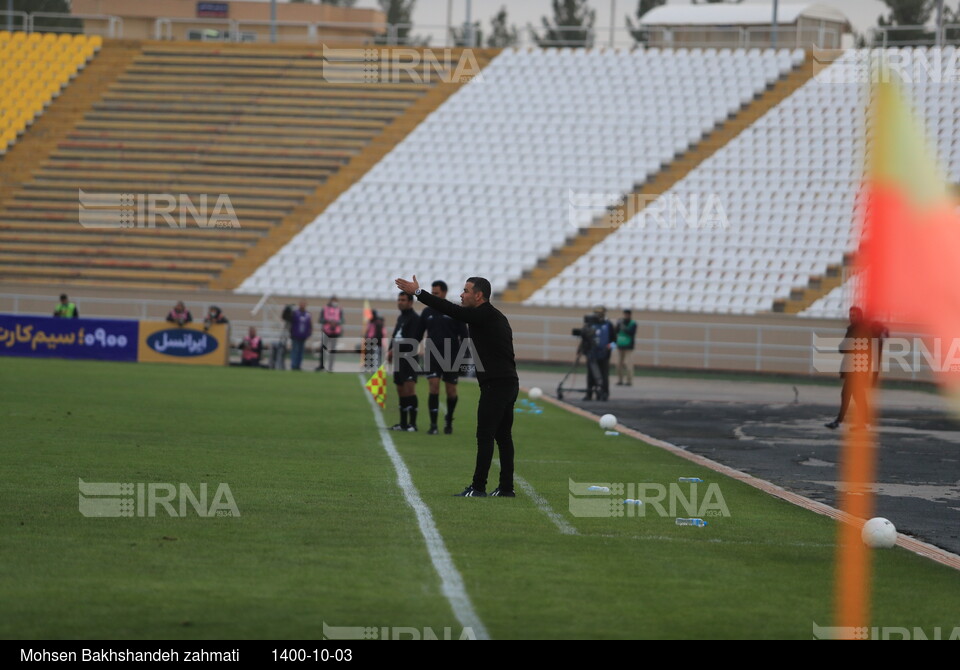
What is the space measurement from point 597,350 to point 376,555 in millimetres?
18365

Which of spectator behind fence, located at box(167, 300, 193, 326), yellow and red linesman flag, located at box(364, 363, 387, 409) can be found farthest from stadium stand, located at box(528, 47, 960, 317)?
yellow and red linesman flag, located at box(364, 363, 387, 409)

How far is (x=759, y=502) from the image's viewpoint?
1284cm

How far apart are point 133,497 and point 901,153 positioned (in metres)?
7.64

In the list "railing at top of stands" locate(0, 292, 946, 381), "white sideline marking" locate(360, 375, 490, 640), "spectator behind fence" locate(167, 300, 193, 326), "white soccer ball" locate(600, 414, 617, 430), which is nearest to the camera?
"white sideline marking" locate(360, 375, 490, 640)

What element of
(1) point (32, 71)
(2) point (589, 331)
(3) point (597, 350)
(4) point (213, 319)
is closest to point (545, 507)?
(2) point (589, 331)

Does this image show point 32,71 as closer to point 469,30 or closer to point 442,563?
point 469,30

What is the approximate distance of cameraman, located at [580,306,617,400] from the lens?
26.8m

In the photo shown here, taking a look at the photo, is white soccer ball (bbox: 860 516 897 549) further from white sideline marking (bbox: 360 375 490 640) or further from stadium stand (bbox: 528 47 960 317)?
stadium stand (bbox: 528 47 960 317)

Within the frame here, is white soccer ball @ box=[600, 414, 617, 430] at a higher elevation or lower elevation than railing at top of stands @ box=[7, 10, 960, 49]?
lower

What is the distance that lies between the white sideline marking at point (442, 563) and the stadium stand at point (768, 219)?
2513 cm

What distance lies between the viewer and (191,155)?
146 ft

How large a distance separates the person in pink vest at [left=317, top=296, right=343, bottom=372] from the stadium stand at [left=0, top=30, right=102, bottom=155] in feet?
50.7

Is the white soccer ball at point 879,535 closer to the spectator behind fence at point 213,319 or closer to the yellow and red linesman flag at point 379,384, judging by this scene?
the yellow and red linesman flag at point 379,384

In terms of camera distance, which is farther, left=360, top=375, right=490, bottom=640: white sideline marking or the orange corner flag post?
left=360, top=375, right=490, bottom=640: white sideline marking
